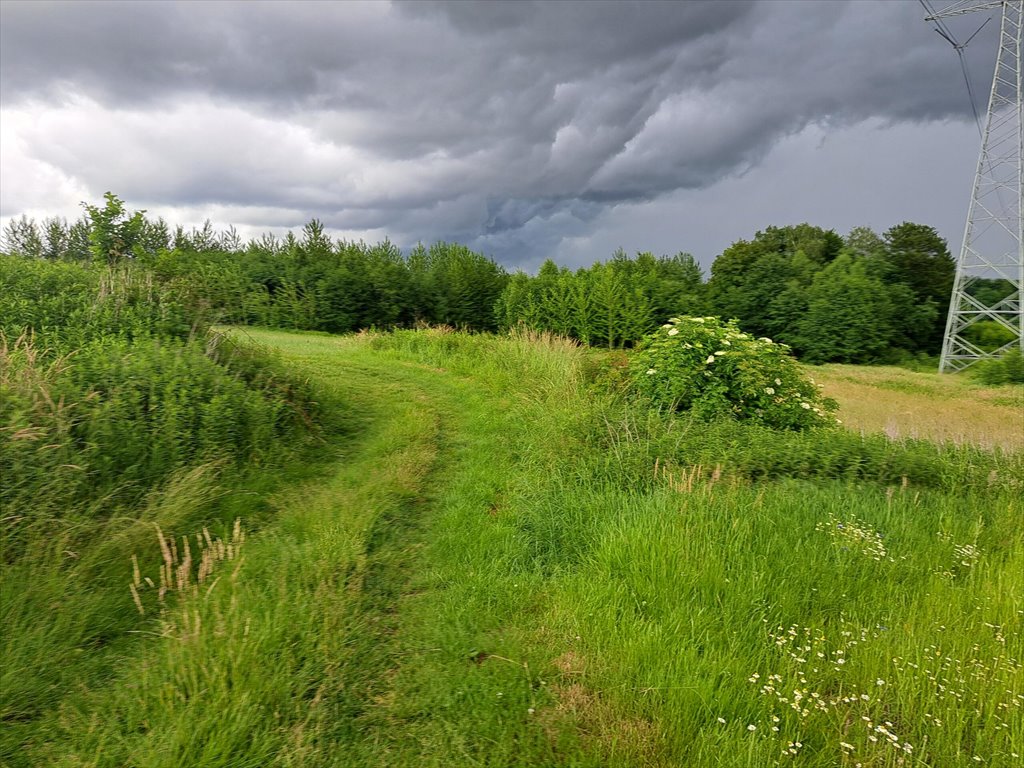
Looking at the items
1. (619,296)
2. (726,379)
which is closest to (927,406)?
(726,379)

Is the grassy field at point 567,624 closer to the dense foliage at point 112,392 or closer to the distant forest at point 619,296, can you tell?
the dense foliage at point 112,392

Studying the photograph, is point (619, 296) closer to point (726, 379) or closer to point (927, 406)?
point (927, 406)

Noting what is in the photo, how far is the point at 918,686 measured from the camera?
7.48 feet

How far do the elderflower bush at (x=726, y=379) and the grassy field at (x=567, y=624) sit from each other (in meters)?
1.61

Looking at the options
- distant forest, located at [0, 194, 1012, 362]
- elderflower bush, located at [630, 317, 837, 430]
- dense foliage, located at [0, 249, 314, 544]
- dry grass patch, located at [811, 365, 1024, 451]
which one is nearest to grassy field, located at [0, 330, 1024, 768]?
dense foliage, located at [0, 249, 314, 544]

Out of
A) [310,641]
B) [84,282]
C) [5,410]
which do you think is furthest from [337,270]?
[310,641]

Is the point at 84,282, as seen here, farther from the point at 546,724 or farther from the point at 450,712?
the point at 546,724

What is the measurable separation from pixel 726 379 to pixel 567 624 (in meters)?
5.31

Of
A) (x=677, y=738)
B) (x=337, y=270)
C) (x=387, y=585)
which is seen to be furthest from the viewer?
(x=337, y=270)

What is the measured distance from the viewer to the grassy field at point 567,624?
215 centimetres

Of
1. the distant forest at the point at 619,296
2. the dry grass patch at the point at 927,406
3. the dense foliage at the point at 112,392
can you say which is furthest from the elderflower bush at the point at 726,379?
the distant forest at the point at 619,296

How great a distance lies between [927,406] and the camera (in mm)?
14969

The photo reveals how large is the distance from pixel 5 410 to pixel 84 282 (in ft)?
11.7

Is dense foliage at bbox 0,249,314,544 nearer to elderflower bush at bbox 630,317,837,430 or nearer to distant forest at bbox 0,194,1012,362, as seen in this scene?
elderflower bush at bbox 630,317,837,430
